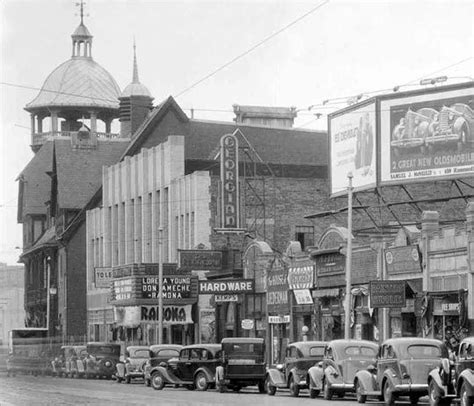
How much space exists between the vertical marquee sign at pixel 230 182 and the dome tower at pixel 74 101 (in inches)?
1900

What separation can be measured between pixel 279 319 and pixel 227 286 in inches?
155

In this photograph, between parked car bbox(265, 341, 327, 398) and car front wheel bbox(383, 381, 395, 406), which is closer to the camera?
car front wheel bbox(383, 381, 395, 406)

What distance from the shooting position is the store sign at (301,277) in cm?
5875

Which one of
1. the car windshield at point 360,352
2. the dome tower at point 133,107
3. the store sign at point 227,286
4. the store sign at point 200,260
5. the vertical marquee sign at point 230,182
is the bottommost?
the car windshield at point 360,352

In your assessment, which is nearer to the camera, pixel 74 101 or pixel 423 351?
pixel 423 351

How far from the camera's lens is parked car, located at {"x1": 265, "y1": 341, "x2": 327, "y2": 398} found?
40.7 m

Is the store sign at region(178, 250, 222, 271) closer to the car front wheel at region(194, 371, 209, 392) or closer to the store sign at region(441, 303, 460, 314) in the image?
the car front wheel at region(194, 371, 209, 392)

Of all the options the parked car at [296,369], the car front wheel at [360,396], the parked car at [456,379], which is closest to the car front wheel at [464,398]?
the parked car at [456,379]

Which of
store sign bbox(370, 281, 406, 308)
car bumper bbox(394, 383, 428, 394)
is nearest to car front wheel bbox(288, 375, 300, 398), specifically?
store sign bbox(370, 281, 406, 308)

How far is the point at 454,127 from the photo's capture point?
50.8 m

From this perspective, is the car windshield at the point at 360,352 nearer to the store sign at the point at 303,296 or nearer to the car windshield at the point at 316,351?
the car windshield at the point at 316,351

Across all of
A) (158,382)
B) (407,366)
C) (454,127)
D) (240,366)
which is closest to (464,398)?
(407,366)

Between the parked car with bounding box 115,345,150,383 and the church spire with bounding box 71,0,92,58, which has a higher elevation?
the church spire with bounding box 71,0,92,58

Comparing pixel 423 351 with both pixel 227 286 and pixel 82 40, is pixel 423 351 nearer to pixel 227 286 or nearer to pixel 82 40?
pixel 227 286
